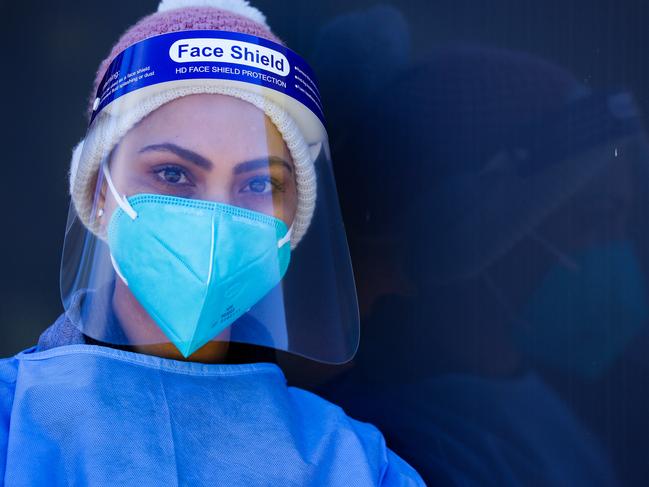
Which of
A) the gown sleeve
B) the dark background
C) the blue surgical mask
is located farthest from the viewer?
the dark background

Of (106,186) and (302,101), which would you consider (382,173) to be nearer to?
(302,101)

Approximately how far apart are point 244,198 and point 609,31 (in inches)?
33.5

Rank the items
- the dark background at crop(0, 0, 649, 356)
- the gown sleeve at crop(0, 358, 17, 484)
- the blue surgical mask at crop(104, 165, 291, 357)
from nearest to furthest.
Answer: the gown sleeve at crop(0, 358, 17, 484) → the blue surgical mask at crop(104, 165, 291, 357) → the dark background at crop(0, 0, 649, 356)

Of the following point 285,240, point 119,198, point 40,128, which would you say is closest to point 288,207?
point 285,240

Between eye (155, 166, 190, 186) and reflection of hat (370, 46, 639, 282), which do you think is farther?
reflection of hat (370, 46, 639, 282)

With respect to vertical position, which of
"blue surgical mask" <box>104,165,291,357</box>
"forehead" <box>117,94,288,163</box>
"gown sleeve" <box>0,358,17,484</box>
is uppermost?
"forehead" <box>117,94,288,163</box>

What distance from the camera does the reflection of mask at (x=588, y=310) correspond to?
129 cm

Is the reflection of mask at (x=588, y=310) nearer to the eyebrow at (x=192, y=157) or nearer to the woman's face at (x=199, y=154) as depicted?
the woman's face at (x=199, y=154)

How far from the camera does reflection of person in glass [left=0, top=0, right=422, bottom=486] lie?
3.47 ft

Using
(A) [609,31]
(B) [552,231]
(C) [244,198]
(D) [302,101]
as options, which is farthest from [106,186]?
(A) [609,31]

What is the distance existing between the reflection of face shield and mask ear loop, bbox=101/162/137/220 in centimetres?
70

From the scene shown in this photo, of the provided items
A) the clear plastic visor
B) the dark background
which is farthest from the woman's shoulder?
the dark background

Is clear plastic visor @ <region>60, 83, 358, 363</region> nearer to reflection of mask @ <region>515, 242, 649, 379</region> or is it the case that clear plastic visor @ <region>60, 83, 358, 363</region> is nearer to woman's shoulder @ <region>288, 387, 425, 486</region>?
woman's shoulder @ <region>288, 387, 425, 486</region>

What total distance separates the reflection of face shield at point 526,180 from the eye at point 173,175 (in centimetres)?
62
